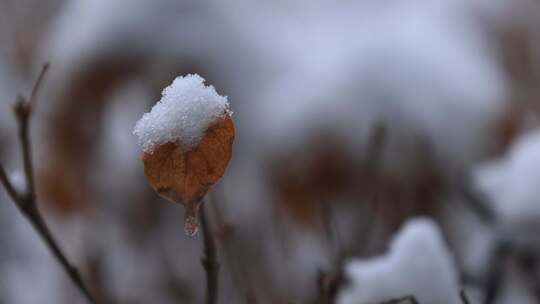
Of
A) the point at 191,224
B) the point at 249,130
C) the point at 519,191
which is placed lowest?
the point at 191,224

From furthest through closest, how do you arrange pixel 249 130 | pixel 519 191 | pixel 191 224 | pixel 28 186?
pixel 249 130
pixel 519 191
pixel 28 186
pixel 191 224

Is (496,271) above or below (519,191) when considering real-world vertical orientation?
below

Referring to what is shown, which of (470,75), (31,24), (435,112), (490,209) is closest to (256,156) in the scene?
(435,112)

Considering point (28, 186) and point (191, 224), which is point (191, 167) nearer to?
point (191, 224)

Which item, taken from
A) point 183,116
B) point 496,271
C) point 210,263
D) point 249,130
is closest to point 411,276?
point 496,271

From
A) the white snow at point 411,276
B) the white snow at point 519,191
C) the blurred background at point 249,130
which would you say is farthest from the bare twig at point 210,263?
the blurred background at point 249,130

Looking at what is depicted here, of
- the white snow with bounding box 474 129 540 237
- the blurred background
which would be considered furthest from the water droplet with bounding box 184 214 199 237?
the blurred background

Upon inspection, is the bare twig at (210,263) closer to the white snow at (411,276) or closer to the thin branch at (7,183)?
the thin branch at (7,183)
